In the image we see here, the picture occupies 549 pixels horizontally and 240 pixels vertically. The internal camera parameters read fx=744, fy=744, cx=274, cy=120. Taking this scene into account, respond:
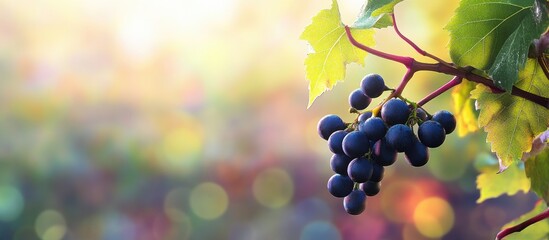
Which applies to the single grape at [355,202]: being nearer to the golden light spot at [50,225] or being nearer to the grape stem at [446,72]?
the grape stem at [446,72]

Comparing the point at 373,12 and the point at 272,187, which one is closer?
the point at 373,12

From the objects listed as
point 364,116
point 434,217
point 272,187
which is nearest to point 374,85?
point 364,116

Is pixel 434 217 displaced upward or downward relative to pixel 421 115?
downward

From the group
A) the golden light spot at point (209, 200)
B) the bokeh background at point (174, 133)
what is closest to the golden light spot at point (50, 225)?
the bokeh background at point (174, 133)

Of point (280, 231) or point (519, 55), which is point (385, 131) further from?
point (280, 231)

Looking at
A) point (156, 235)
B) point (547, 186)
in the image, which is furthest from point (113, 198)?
point (547, 186)

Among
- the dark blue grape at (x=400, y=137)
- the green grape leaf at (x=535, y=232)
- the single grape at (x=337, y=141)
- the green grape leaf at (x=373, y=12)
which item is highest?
the green grape leaf at (x=373, y=12)

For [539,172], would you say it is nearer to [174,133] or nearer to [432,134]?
[432,134]

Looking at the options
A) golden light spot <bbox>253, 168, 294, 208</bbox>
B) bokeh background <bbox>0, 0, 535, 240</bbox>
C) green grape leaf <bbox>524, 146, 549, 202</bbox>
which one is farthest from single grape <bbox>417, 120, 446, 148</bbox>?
golden light spot <bbox>253, 168, 294, 208</bbox>
